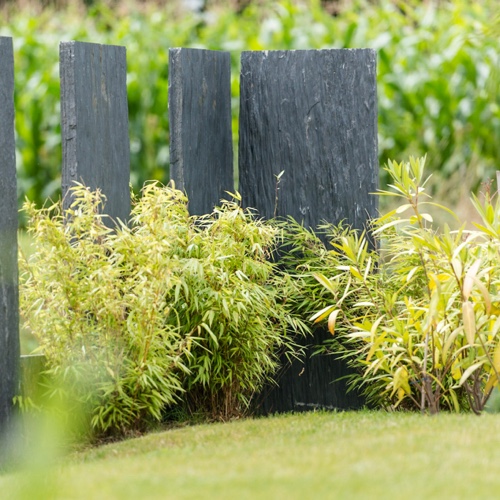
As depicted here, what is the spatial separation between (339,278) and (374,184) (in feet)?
1.83

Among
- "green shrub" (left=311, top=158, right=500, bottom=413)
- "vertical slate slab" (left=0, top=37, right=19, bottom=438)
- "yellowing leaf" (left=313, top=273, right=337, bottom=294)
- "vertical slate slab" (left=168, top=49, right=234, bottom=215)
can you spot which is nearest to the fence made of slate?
"vertical slate slab" (left=168, top=49, right=234, bottom=215)

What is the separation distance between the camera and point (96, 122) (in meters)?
3.88

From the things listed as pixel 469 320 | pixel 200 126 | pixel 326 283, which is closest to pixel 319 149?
pixel 200 126

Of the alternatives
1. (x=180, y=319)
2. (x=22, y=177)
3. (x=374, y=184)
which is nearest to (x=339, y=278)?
(x=374, y=184)

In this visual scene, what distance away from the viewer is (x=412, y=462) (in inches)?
103

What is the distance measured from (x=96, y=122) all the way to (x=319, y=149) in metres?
1.17

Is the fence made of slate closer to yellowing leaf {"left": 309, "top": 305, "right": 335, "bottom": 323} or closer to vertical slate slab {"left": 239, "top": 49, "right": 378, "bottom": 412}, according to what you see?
vertical slate slab {"left": 239, "top": 49, "right": 378, "bottom": 412}

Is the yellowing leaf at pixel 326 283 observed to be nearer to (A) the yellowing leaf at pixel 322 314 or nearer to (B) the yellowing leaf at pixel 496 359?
(A) the yellowing leaf at pixel 322 314

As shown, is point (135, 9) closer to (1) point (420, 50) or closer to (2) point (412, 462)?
(1) point (420, 50)

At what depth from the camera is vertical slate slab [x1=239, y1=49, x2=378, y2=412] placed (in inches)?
173

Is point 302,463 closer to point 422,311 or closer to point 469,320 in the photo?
point 469,320

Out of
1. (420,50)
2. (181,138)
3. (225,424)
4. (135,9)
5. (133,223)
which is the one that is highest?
(135,9)

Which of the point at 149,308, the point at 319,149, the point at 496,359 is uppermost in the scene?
the point at 319,149

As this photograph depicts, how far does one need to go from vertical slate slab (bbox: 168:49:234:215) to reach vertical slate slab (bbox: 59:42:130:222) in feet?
0.86
